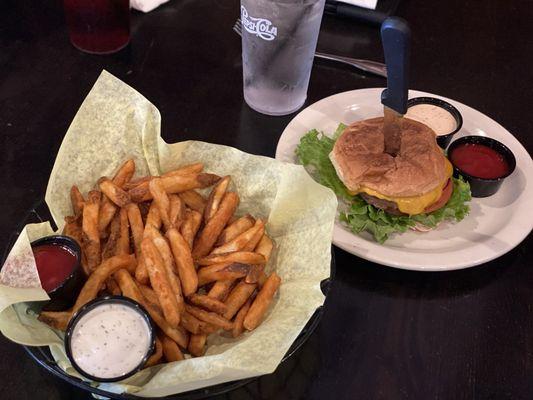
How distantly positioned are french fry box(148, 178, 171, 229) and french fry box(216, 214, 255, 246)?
15cm

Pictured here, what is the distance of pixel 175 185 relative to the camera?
1.67m

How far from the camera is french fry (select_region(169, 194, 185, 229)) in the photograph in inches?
63.8

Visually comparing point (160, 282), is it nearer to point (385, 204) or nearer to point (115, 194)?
point (115, 194)

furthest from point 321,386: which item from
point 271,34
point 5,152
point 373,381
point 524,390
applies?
point 5,152

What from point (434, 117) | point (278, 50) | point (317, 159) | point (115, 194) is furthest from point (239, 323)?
point (434, 117)

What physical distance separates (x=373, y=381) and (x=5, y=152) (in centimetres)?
146

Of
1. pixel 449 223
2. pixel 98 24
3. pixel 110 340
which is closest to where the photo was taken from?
pixel 110 340

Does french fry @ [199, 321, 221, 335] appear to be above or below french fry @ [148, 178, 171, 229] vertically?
below

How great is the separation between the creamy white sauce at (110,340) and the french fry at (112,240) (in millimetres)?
249

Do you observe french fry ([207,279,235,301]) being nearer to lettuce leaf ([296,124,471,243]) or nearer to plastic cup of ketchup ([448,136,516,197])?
lettuce leaf ([296,124,471,243])

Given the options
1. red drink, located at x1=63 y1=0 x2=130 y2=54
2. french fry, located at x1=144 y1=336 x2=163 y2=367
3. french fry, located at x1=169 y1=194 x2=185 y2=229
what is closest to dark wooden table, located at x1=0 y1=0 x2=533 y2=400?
red drink, located at x1=63 y1=0 x2=130 y2=54

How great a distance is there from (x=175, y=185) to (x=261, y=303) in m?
0.43

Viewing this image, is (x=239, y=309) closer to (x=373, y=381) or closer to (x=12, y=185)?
(x=373, y=381)

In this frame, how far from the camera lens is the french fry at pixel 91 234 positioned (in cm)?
154
